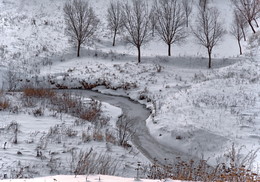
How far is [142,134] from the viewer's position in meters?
12.5

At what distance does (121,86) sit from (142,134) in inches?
407

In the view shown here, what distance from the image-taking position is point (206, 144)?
34.9 ft

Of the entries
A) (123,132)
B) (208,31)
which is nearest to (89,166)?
(123,132)

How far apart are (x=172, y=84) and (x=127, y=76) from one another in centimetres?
526

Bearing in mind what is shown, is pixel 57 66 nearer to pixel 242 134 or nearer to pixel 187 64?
pixel 187 64

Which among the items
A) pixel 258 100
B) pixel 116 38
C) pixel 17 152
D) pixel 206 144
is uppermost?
pixel 116 38

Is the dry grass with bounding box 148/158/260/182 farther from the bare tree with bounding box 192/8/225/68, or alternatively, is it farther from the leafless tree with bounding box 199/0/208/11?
the leafless tree with bounding box 199/0/208/11

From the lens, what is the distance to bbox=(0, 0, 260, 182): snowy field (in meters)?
7.96

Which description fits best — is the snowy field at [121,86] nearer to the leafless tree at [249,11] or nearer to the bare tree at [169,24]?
the bare tree at [169,24]

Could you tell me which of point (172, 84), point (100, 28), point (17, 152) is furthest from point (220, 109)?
point (100, 28)

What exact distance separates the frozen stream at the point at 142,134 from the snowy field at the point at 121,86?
17.5 inches

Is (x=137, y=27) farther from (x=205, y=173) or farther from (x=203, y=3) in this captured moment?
(x=203, y=3)

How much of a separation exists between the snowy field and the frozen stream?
444mm

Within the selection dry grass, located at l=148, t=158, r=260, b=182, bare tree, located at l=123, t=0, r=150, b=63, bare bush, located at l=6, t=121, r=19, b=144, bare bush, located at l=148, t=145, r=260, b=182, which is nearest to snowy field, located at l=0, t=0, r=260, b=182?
bare bush, located at l=6, t=121, r=19, b=144
